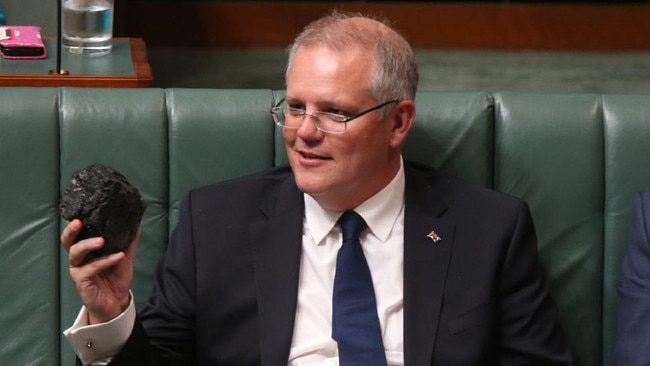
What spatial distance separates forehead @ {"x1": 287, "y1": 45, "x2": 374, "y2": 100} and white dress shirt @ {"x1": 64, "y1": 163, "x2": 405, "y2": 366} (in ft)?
0.75

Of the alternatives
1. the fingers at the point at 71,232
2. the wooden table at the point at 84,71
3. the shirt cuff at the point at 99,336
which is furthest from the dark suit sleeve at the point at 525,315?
the wooden table at the point at 84,71

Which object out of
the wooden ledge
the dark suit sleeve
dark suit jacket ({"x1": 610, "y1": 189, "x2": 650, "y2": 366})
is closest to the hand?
the dark suit sleeve

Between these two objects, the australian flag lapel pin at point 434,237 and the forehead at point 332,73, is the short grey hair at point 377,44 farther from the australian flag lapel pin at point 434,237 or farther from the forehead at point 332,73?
the australian flag lapel pin at point 434,237

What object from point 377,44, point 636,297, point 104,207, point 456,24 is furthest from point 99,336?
point 456,24

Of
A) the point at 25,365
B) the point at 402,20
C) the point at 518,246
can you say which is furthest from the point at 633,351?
the point at 402,20

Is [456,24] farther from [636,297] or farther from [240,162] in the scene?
[636,297]

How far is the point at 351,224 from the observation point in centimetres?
235

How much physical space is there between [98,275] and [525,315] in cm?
81

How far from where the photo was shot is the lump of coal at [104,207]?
1998 mm

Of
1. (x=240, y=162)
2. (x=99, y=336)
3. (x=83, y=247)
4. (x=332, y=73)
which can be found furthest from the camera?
(x=240, y=162)

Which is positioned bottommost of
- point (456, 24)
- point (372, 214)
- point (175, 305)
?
point (456, 24)

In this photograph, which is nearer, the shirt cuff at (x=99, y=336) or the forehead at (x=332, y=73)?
the shirt cuff at (x=99, y=336)

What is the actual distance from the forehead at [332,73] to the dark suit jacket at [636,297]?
0.62 m

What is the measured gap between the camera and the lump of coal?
6.56ft
